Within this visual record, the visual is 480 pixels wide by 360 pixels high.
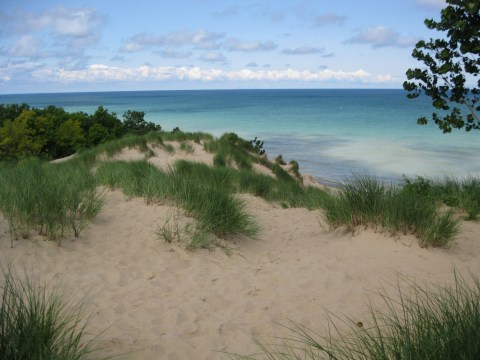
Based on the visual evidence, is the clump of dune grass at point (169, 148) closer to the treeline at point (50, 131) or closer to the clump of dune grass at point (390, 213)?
the treeline at point (50, 131)

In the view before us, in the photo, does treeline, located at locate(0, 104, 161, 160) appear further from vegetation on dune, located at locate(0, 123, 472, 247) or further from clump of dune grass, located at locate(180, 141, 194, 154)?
vegetation on dune, located at locate(0, 123, 472, 247)

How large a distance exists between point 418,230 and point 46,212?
16.2 feet

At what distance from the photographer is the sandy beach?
160 inches

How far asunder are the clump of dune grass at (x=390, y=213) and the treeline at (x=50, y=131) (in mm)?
12772

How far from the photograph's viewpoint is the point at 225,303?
479cm

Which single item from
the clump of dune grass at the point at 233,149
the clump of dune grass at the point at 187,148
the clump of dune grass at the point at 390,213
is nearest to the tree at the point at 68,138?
the clump of dune grass at the point at 187,148

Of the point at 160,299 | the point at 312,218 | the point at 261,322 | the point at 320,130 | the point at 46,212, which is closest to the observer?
the point at 261,322

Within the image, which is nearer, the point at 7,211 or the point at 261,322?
the point at 261,322

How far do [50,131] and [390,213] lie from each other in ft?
55.3

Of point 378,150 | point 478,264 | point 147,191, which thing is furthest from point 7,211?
point 378,150

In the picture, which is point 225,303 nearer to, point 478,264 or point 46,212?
point 46,212

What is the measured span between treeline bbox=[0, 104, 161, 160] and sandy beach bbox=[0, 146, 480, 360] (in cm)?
1160

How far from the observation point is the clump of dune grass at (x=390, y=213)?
6238 millimetres

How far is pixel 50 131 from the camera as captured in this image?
64.1 feet
